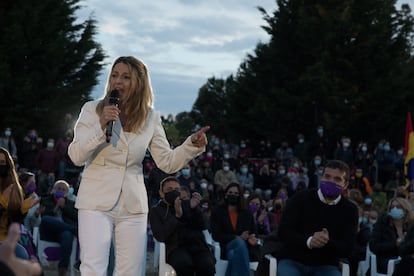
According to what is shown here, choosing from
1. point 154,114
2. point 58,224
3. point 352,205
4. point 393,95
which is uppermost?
point 393,95

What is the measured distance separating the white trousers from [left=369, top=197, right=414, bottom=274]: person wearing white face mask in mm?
5878

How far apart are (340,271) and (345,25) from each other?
27.7 m

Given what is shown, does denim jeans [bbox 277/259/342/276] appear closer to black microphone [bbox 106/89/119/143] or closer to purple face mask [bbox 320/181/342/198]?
purple face mask [bbox 320/181/342/198]

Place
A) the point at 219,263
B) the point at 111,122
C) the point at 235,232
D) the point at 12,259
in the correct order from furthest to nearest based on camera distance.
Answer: the point at 235,232
the point at 219,263
the point at 111,122
the point at 12,259

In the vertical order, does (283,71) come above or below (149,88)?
above

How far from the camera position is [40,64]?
102 feet

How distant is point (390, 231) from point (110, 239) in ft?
20.5

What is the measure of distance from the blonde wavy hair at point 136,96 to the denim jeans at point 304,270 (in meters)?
2.79

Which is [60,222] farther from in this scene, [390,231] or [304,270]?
[304,270]

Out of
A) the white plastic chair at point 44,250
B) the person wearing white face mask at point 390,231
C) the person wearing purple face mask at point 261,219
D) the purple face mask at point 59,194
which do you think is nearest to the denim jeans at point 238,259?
the person wearing white face mask at point 390,231

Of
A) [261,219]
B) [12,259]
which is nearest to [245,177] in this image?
[261,219]

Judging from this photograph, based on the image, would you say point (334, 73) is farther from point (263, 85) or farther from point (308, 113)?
point (263, 85)

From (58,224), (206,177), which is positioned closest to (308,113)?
(206,177)

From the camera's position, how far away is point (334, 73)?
1383 inches
